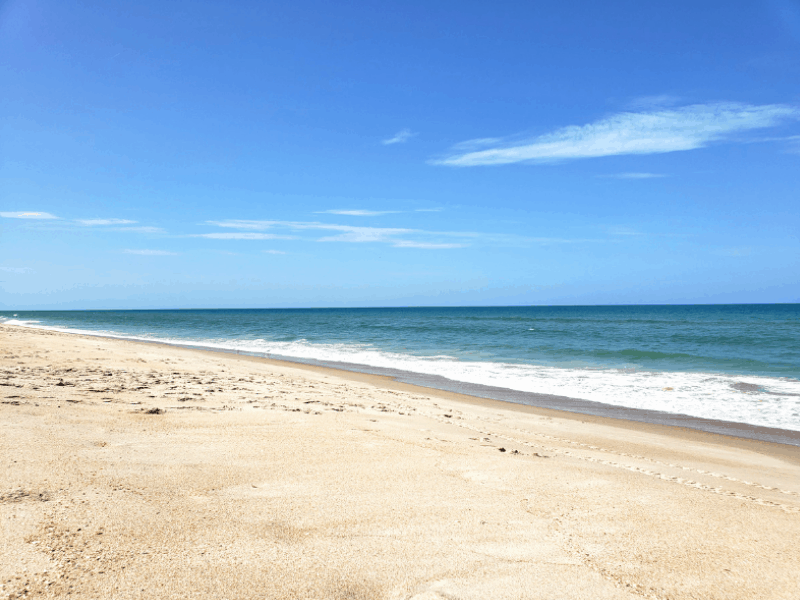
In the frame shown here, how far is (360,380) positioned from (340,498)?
1107 cm

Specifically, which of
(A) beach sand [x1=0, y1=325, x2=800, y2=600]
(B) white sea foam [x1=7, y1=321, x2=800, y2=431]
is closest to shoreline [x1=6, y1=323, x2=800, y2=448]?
(B) white sea foam [x1=7, y1=321, x2=800, y2=431]

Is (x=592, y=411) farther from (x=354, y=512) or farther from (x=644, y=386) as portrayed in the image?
(x=354, y=512)

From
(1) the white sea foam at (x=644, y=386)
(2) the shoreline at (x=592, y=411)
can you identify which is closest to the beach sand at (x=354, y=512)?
(2) the shoreline at (x=592, y=411)

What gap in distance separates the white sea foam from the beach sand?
487 cm

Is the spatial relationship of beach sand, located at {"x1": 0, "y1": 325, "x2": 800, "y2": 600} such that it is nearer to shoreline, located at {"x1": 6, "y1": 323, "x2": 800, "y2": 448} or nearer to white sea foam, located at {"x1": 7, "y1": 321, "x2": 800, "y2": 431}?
shoreline, located at {"x1": 6, "y1": 323, "x2": 800, "y2": 448}

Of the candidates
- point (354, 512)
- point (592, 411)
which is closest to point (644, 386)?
point (592, 411)

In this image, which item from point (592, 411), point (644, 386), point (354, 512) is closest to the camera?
point (354, 512)

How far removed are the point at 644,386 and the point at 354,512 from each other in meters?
13.1

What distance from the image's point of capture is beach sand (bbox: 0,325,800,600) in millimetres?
2756

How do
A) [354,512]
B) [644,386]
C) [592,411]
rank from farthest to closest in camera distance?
[644,386] < [592,411] < [354,512]

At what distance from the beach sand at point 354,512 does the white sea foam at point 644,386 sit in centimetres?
487

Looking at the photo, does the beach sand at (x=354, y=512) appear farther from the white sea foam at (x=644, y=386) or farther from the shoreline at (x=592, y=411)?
the white sea foam at (x=644, y=386)

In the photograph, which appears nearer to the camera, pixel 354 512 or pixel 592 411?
pixel 354 512

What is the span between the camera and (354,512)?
3684mm
